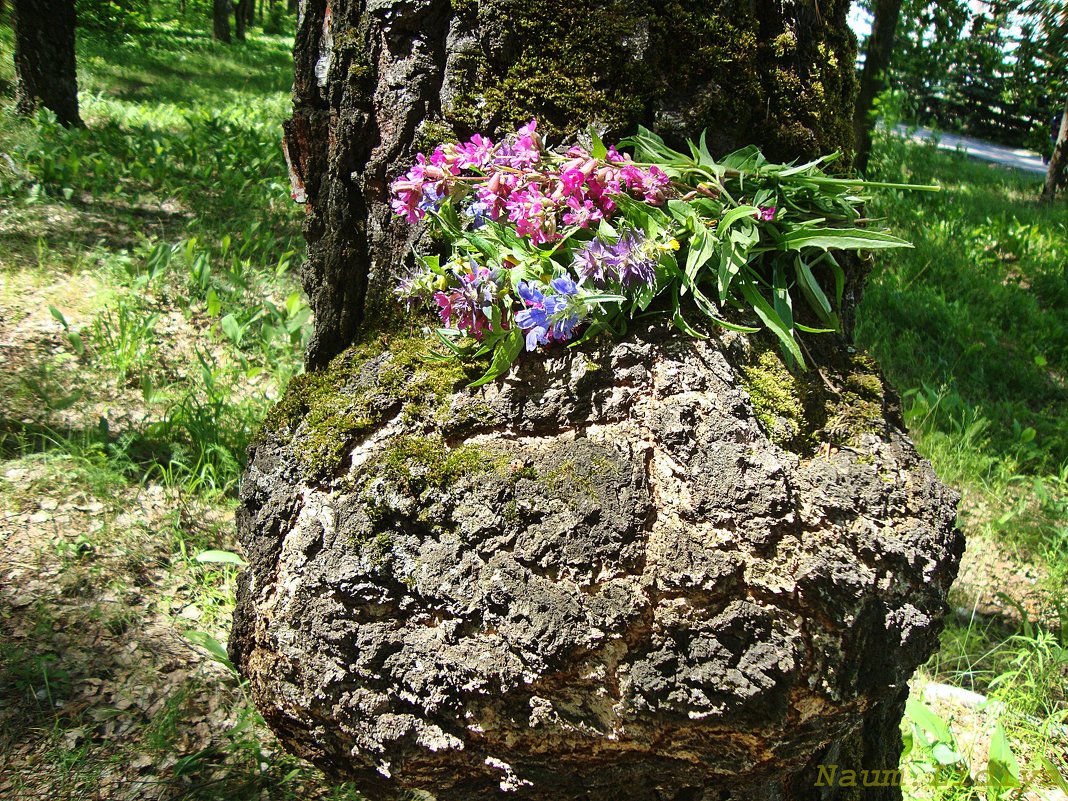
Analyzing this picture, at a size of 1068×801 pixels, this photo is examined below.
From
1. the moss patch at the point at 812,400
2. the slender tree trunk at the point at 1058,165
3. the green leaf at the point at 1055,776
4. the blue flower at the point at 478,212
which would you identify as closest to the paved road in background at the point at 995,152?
the slender tree trunk at the point at 1058,165

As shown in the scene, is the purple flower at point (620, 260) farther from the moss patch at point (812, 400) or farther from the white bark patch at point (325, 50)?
the white bark patch at point (325, 50)

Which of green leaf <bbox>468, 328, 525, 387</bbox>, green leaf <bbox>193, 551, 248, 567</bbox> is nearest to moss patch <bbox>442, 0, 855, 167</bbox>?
green leaf <bbox>468, 328, 525, 387</bbox>

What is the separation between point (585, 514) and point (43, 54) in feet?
24.6

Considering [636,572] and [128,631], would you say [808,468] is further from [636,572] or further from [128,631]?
[128,631]

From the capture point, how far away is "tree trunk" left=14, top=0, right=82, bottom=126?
22.2ft

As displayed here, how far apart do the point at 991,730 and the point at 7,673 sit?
10.00 ft

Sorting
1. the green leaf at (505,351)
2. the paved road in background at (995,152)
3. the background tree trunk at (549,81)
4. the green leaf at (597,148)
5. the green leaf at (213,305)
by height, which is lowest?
the green leaf at (213,305)

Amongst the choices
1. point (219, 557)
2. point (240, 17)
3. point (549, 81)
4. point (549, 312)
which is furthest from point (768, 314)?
point (240, 17)

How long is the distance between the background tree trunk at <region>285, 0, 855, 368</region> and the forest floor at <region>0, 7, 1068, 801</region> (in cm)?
139

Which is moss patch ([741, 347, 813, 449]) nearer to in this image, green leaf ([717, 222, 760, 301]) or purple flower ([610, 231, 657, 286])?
green leaf ([717, 222, 760, 301])

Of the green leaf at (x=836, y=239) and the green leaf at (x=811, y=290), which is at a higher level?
the green leaf at (x=836, y=239)

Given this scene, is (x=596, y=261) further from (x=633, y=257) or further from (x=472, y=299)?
(x=472, y=299)

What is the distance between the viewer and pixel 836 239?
1.52 metres

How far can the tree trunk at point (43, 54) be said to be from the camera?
675cm
